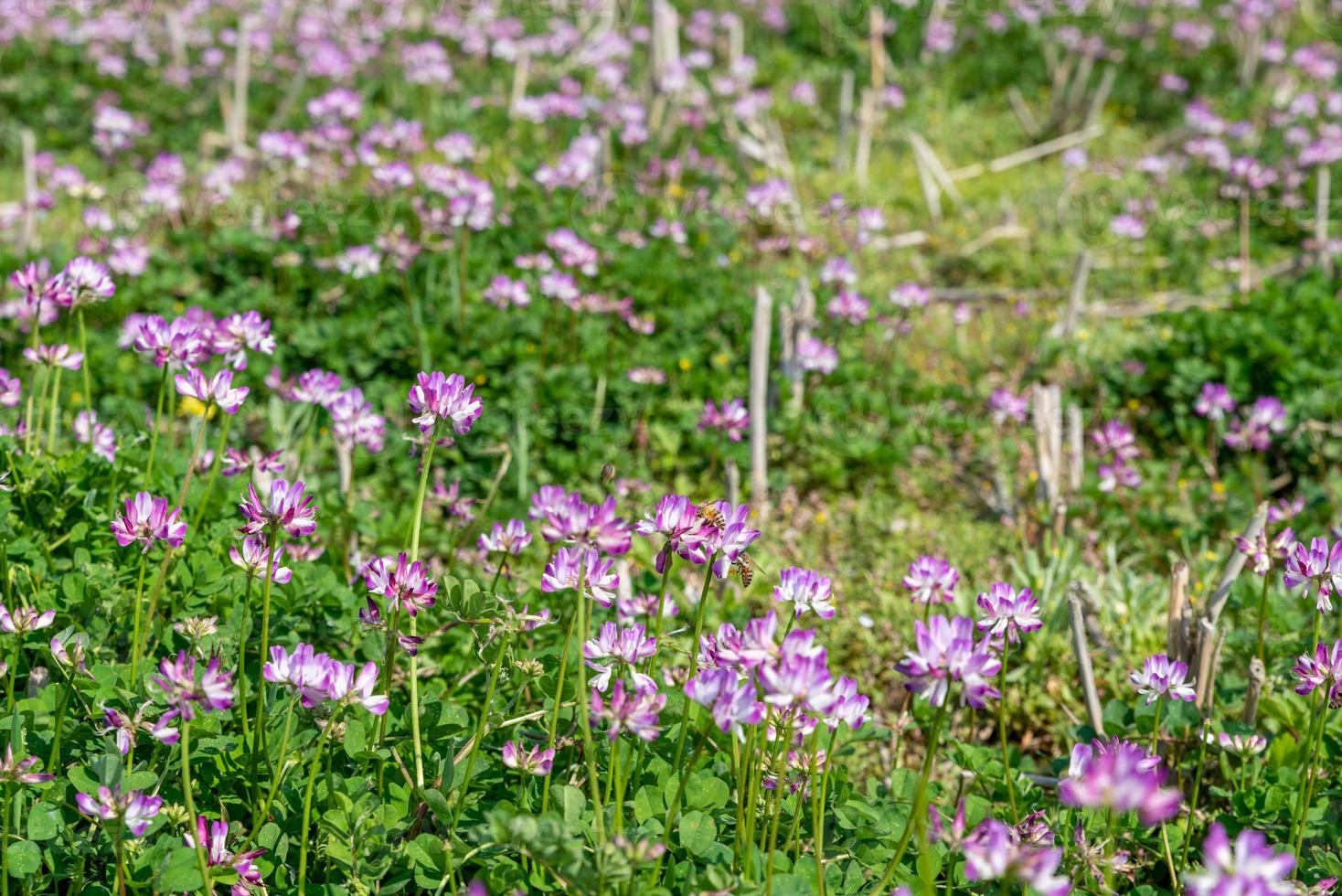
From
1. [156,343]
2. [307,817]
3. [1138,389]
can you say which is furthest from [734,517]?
[1138,389]

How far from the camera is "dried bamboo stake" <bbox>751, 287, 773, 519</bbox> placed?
4430mm

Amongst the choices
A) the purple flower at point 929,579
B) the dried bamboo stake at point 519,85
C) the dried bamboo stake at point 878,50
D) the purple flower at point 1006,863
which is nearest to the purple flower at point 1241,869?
the purple flower at point 1006,863

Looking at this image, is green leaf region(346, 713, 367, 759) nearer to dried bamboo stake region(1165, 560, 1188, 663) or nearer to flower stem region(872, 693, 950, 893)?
flower stem region(872, 693, 950, 893)

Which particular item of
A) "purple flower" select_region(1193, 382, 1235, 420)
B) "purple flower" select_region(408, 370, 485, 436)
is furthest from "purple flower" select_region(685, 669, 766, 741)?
"purple flower" select_region(1193, 382, 1235, 420)

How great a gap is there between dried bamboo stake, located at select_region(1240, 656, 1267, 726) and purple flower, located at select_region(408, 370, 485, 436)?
2.01 m

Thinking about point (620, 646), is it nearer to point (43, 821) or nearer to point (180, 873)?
point (180, 873)

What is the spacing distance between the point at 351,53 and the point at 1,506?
258 inches

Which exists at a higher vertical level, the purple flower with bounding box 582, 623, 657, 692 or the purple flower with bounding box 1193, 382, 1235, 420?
the purple flower with bounding box 582, 623, 657, 692

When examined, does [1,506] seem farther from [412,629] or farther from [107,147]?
[107,147]

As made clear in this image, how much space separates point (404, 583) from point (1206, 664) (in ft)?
7.01

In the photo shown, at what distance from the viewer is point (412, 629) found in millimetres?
2807

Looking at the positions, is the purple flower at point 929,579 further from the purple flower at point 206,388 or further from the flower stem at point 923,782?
the purple flower at point 206,388

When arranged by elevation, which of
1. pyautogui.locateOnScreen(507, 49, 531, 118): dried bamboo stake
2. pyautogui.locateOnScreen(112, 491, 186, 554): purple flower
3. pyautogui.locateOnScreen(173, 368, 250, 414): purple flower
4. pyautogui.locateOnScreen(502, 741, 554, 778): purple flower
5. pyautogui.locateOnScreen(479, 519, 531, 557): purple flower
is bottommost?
pyautogui.locateOnScreen(502, 741, 554, 778): purple flower

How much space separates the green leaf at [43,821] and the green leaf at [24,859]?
0.02 meters
